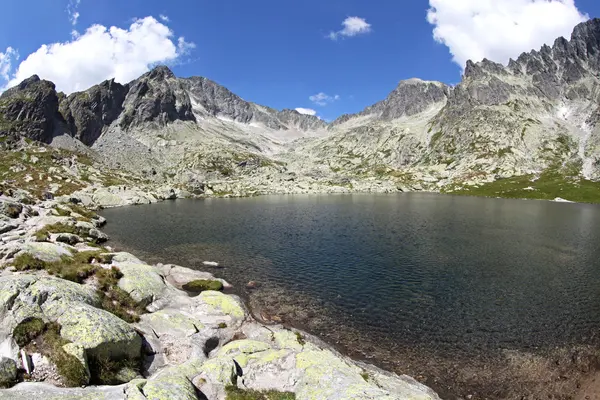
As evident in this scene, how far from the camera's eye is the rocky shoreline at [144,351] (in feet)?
55.6

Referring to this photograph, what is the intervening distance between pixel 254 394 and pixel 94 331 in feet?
31.6

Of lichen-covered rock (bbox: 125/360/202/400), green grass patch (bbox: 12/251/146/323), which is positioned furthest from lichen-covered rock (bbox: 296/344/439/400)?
green grass patch (bbox: 12/251/146/323)

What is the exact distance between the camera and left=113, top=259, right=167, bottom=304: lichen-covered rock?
3297cm

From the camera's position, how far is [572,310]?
126ft

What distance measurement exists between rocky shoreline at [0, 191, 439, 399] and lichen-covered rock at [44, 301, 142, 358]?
0.06 meters

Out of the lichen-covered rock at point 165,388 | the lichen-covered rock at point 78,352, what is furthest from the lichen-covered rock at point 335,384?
the lichen-covered rock at point 78,352

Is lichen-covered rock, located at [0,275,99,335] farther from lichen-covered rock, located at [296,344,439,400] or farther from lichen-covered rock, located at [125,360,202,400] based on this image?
lichen-covered rock, located at [296,344,439,400]

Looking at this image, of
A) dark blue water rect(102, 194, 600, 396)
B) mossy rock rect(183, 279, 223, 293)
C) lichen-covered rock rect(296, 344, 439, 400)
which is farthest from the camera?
mossy rock rect(183, 279, 223, 293)

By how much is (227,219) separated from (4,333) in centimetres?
8859

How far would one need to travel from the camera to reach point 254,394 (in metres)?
19.3

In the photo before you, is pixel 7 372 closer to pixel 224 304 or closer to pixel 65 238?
pixel 224 304

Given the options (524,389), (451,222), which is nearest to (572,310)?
(524,389)

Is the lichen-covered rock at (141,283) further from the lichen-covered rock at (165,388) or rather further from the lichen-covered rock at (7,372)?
the lichen-covered rock at (7,372)

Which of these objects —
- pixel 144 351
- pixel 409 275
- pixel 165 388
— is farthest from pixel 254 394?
pixel 409 275
